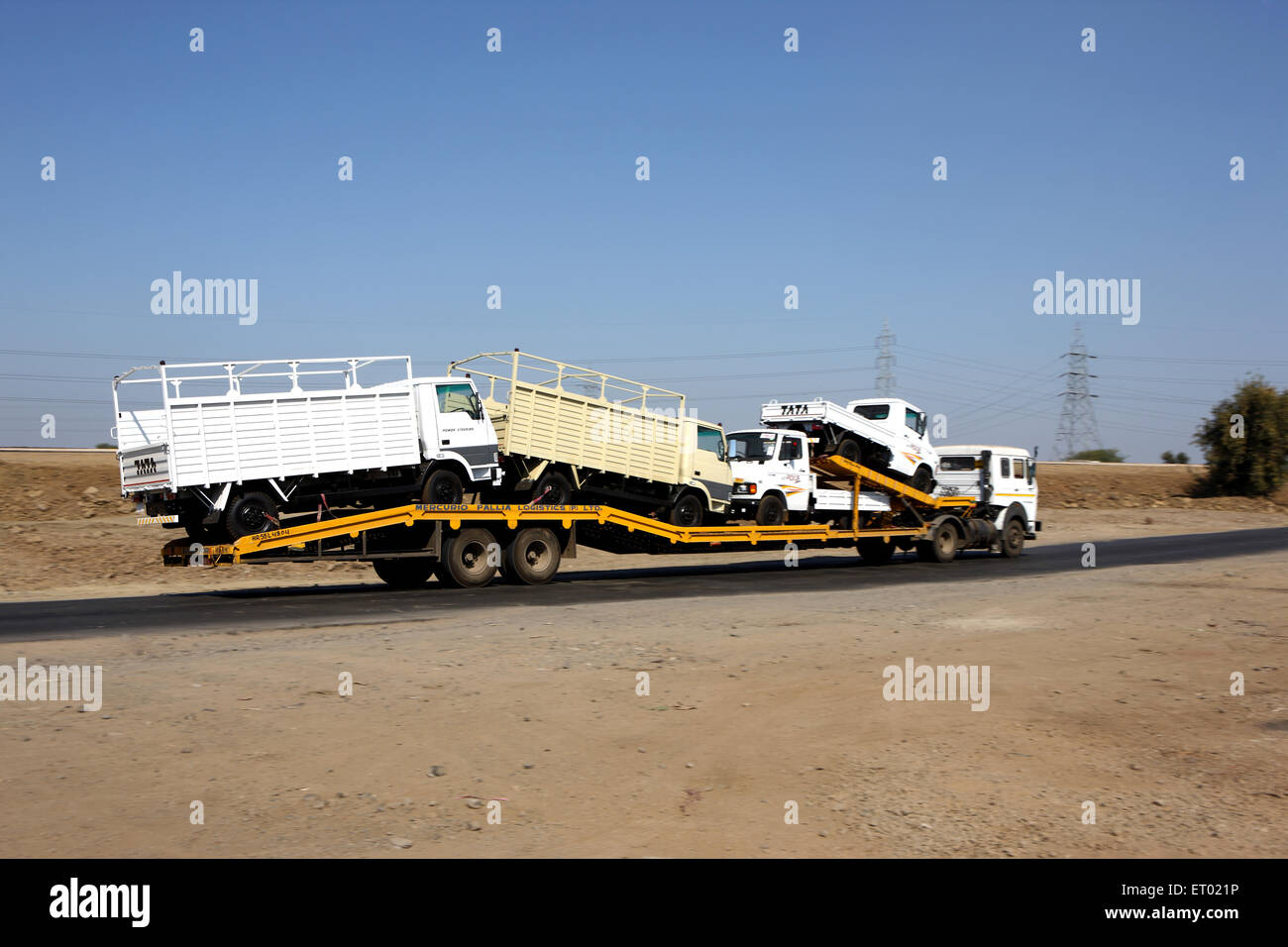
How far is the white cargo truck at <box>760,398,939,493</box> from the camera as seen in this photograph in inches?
923

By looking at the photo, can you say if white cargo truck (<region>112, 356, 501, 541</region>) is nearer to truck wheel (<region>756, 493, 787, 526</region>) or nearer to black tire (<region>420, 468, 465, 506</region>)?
black tire (<region>420, 468, 465, 506</region>)

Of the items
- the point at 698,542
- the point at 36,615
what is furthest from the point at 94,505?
the point at 698,542

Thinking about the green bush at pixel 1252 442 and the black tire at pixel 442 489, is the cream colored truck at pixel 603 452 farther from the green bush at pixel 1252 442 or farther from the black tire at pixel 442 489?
the green bush at pixel 1252 442

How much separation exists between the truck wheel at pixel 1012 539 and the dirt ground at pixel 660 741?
12.7 metres

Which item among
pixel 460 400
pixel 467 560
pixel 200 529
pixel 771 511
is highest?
pixel 460 400

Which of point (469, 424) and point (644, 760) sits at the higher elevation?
point (469, 424)

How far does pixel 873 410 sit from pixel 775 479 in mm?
4147

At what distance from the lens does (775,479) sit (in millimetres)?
22438

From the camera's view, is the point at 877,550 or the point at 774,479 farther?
the point at 877,550
